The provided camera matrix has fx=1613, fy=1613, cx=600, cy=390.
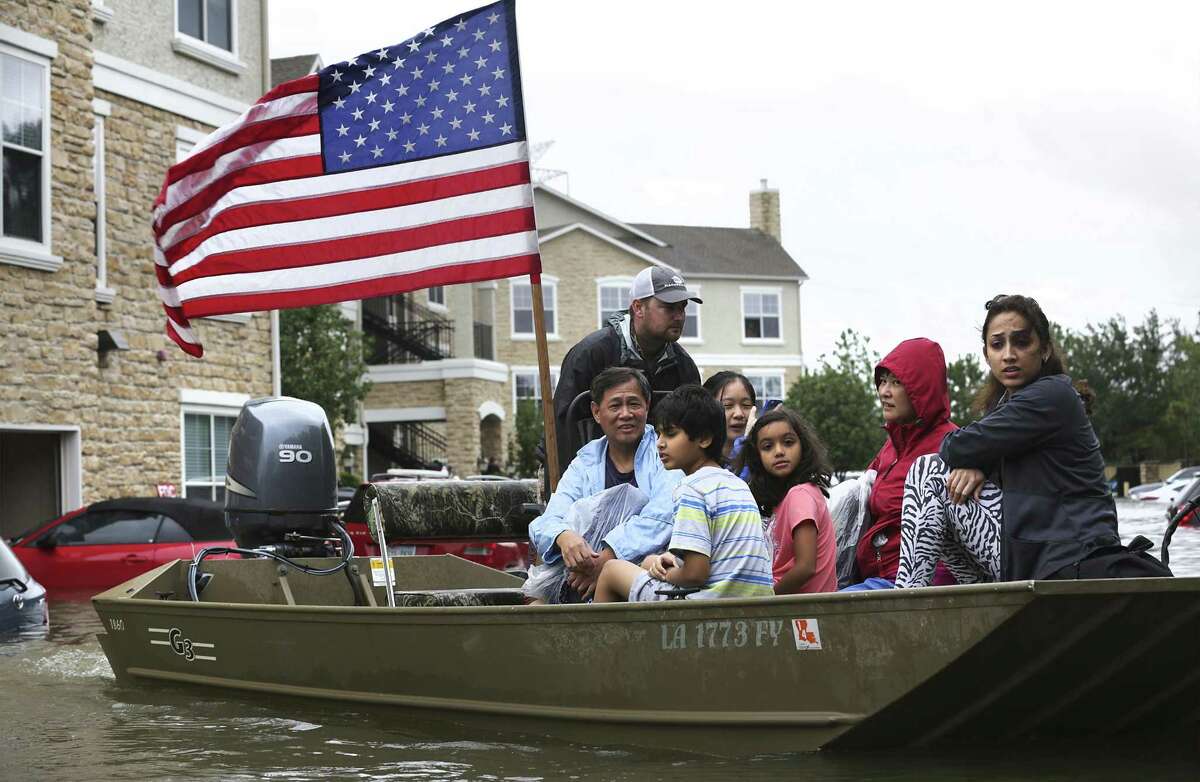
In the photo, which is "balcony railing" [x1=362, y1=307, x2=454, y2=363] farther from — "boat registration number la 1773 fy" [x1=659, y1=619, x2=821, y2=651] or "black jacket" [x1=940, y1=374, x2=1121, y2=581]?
"black jacket" [x1=940, y1=374, x2=1121, y2=581]

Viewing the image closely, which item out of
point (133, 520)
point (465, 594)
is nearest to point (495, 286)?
point (133, 520)

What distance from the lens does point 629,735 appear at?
7.24 m

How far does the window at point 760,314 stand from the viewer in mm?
53906

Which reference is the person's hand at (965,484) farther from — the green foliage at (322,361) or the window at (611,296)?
the window at (611,296)

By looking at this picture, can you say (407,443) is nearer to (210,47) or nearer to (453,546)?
(210,47)

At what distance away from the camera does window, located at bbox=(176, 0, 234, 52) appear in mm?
21531

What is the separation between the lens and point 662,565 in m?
6.95

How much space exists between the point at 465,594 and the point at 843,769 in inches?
162

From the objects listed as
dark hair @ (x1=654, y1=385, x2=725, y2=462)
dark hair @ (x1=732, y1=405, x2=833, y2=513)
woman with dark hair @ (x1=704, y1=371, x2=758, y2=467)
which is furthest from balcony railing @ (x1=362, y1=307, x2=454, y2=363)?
dark hair @ (x1=654, y1=385, x2=725, y2=462)

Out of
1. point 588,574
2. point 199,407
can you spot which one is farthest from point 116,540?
point 588,574

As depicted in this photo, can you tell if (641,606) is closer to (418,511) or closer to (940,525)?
(940,525)

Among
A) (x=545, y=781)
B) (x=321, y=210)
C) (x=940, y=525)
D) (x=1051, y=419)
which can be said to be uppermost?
(x=321, y=210)

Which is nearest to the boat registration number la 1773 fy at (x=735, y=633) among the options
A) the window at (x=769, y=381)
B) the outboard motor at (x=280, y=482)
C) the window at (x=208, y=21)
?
the outboard motor at (x=280, y=482)

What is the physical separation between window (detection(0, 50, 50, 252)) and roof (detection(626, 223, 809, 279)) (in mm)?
35428
